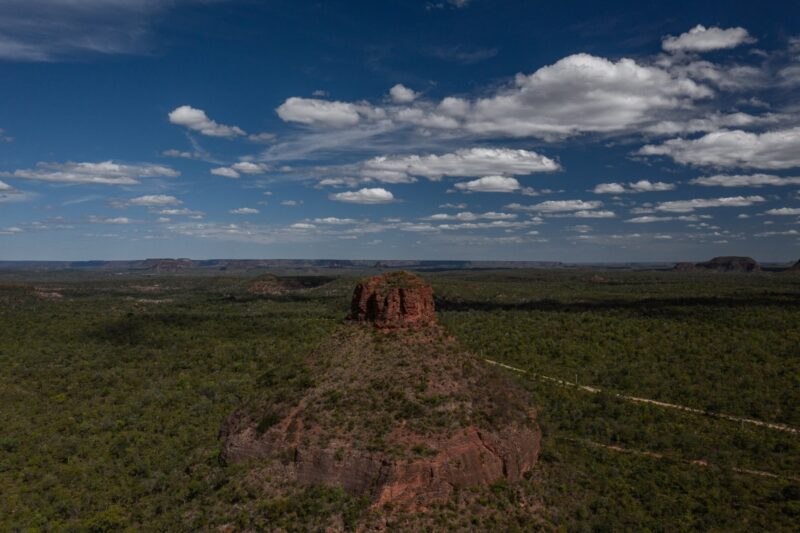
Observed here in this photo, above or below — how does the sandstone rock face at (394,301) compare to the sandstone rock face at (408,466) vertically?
above

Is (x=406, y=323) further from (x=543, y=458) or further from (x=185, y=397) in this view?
(x=185, y=397)

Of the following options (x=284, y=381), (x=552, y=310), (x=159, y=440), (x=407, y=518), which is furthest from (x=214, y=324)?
(x=407, y=518)

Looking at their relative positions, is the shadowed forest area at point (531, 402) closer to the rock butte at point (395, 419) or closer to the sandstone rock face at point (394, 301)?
the rock butte at point (395, 419)

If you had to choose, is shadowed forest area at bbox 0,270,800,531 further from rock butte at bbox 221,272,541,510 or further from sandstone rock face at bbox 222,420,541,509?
rock butte at bbox 221,272,541,510

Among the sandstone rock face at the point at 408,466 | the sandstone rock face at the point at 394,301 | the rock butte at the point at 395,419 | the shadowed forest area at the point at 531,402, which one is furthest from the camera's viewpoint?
the sandstone rock face at the point at 394,301

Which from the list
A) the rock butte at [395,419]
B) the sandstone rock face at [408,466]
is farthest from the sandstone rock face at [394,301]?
the sandstone rock face at [408,466]

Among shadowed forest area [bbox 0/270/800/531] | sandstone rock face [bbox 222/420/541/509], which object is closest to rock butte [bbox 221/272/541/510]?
sandstone rock face [bbox 222/420/541/509]
